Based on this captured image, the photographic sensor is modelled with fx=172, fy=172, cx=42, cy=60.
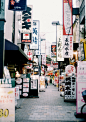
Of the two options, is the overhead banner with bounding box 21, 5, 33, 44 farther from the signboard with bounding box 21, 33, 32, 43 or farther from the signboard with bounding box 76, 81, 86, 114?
the signboard with bounding box 76, 81, 86, 114

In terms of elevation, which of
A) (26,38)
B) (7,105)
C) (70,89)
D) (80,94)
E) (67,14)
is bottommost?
(70,89)

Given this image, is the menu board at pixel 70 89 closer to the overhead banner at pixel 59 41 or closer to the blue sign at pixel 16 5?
the blue sign at pixel 16 5

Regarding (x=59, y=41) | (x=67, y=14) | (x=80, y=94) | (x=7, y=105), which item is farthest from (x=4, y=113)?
(x=59, y=41)

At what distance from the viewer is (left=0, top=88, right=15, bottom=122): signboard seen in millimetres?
6801

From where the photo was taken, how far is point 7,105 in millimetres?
6824

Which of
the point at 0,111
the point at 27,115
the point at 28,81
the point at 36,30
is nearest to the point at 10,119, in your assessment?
the point at 0,111

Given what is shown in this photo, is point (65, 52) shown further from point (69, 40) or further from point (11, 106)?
point (11, 106)

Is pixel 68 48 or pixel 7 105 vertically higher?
pixel 68 48

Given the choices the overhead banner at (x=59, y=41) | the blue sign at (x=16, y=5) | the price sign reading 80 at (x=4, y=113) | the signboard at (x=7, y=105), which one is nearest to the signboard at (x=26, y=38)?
the overhead banner at (x=59, y=41)

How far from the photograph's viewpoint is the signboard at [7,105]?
680 centimetres

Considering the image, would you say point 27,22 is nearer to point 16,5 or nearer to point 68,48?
point 68,48

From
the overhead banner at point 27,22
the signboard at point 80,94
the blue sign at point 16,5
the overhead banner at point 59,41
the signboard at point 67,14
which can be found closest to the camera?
the signboard at point 80,94

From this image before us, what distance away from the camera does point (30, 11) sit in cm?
1619

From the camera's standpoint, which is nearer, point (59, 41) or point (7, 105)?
point (7, 105)
